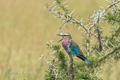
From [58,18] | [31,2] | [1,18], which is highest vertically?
[31,2]

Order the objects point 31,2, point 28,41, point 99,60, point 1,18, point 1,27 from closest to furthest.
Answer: point 99,60
point 28,41
point 1,27
point 1,18
point 31,2

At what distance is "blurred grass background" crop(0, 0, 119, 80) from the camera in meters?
Result: 4.54

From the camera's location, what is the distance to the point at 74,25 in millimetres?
2932

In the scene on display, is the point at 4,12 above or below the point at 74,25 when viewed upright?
above

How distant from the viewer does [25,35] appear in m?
6.16

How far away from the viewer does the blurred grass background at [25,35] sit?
4.54m

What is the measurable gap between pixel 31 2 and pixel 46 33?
9.60ft

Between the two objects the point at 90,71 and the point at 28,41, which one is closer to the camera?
the point at 90,71

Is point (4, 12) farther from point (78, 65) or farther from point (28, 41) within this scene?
point (78, 65)

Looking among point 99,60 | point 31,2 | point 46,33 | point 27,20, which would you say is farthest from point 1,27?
point 99,60

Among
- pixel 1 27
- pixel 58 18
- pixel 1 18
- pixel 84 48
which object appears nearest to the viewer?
pixel 58 18

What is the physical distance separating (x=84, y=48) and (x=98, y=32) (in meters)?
0.24

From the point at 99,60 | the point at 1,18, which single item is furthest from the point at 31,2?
the point at 99,60

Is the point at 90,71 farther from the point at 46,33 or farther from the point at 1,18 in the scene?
the point at 1,18
